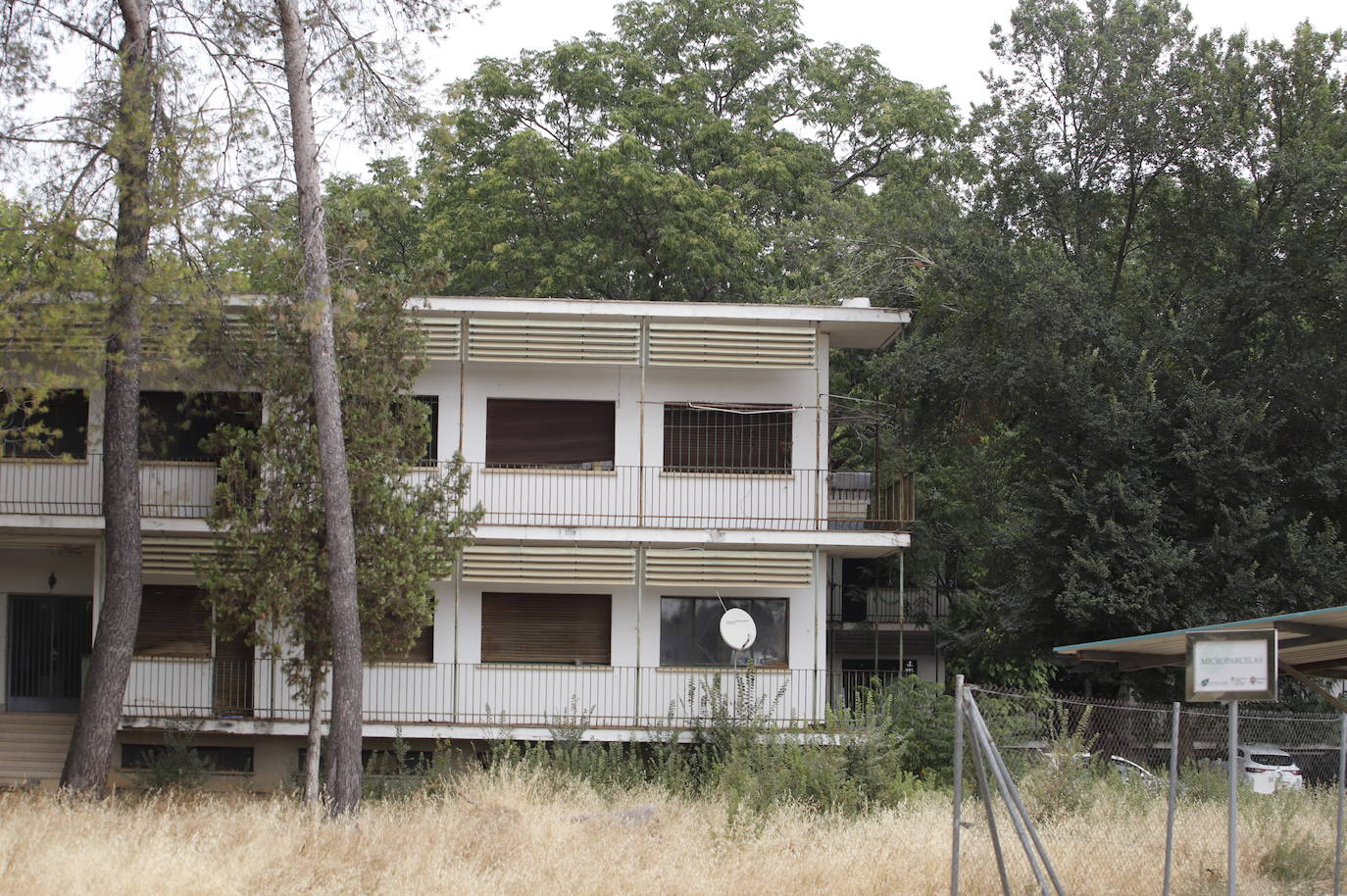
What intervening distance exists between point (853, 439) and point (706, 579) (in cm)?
938

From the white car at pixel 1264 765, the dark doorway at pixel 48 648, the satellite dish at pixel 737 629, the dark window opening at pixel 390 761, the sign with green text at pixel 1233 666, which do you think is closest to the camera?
the sign with green text at pixel 1233 666

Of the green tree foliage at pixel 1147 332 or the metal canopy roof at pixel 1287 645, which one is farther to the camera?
the green tree foliage at pixel 1147 332

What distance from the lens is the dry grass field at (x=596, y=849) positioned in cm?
1166

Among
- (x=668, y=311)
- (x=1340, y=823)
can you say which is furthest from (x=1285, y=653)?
(x=668, y=311)

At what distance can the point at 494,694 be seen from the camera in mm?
21578

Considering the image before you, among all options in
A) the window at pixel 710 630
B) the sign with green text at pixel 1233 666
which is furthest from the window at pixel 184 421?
the sign with green text at pixel 1233 666

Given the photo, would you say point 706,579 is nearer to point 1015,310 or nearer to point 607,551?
point 607,551

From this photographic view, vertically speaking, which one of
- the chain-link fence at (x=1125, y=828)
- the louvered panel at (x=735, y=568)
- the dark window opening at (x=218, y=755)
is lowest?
the dark window opening at (x=218, y=755)

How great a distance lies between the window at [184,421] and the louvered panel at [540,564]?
155 inches

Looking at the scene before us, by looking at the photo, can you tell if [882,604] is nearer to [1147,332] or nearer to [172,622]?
[1147,332]

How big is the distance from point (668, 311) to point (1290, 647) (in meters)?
11.1

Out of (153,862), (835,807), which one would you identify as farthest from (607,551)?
(153,862)

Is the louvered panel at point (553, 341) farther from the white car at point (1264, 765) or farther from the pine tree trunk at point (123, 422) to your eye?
the white car at point (1264, 765)

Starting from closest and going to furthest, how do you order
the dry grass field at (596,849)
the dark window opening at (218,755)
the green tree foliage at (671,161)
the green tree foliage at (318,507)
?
1. the dry grass field at (596,849)
2. the green tree foliage at (318,507)
3. the dark window opening at (218,755)
4. the green tree foliage at (671,161)
